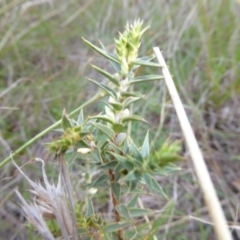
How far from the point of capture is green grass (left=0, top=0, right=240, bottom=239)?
1.34 m

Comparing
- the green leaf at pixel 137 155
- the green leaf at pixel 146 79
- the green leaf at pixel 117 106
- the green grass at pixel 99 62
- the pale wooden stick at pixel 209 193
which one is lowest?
the pale wooden stick at pixel 209 193

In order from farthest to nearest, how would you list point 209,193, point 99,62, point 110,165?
point 99,62
point 110,165
point 209,193

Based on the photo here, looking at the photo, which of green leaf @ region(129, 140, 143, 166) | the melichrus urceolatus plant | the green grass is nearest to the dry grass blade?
the melichrus urceolatus plant

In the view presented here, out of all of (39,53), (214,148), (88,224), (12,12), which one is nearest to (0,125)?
(39,53)

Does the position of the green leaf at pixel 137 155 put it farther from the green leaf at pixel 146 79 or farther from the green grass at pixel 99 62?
the green grass at pixel 99 62

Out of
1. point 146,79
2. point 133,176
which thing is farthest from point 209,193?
point 146,79

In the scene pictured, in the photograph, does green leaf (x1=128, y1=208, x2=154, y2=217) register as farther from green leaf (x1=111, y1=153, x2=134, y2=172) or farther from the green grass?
the green grass

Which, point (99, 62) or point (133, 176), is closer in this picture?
point (133, 176)

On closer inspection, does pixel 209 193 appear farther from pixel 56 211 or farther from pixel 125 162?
pixel 56 211

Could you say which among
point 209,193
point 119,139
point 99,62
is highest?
point 99,62

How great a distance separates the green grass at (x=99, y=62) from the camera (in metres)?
1.34

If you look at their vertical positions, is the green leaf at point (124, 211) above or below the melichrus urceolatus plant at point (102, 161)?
below

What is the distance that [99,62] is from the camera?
1.56 meters

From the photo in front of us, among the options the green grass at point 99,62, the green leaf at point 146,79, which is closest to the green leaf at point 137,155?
the green leaf at point 146,79
